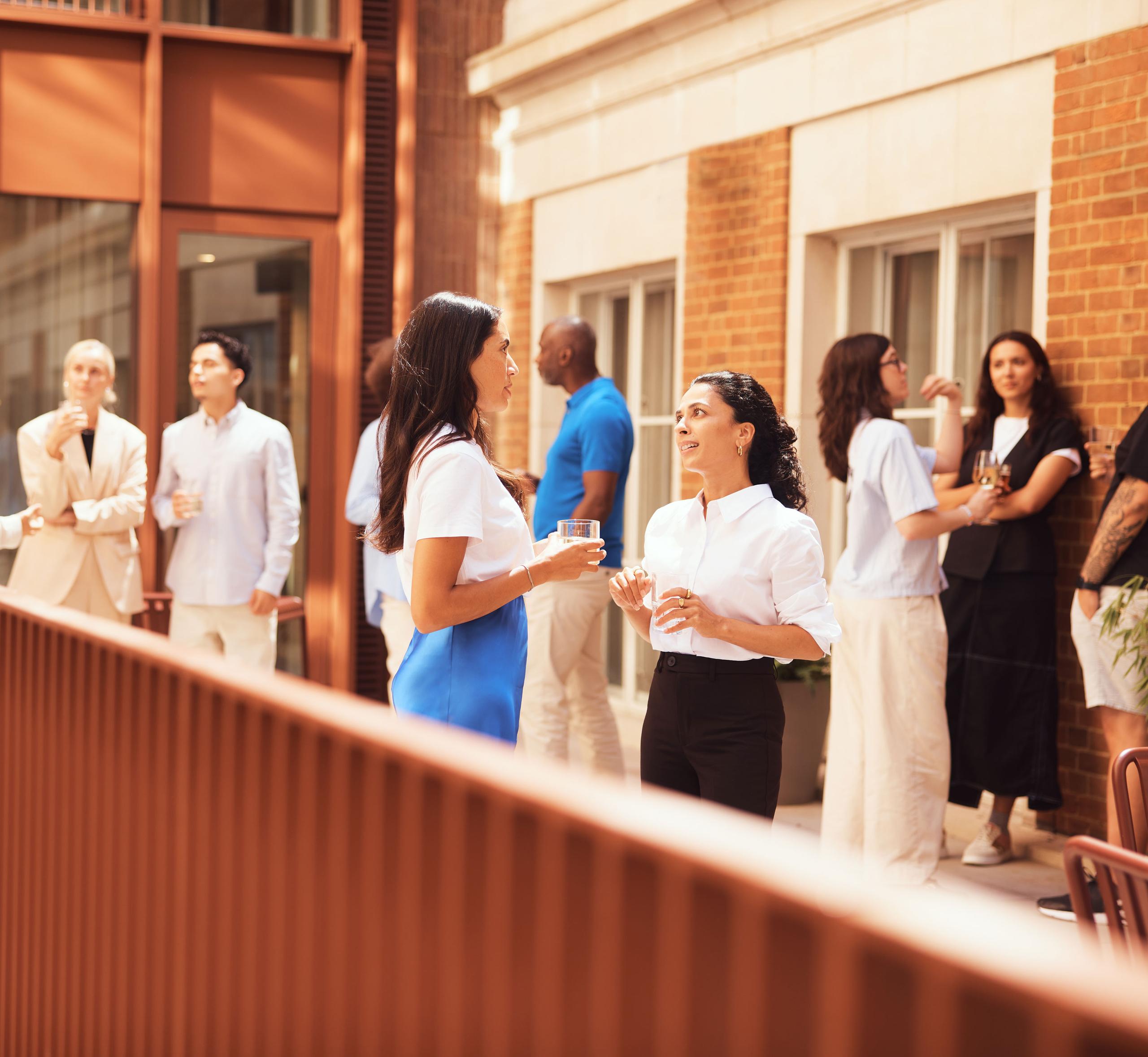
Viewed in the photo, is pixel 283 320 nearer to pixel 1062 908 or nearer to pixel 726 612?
pixel 1062 908

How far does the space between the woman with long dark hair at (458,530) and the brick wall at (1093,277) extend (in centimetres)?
306

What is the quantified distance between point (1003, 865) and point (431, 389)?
373 cm

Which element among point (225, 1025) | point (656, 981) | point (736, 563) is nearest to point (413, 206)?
point (736, 563)

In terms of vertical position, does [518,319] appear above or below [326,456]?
above

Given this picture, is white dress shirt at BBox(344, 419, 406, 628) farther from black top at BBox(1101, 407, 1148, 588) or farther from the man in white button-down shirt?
black top at BBox(1101, 407, 1148, 588)

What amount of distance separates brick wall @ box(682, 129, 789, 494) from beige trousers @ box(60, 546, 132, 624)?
315cm

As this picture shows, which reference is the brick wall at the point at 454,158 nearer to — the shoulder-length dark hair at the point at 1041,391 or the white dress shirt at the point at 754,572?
the shoulder-length dark hair at the point at 1041,391

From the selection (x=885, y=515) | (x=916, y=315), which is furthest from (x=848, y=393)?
(x=916, y=315)

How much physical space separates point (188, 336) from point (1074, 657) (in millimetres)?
5640

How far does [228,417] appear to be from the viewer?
21.6 feet

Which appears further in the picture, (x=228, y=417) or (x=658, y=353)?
(x=658, y=353)

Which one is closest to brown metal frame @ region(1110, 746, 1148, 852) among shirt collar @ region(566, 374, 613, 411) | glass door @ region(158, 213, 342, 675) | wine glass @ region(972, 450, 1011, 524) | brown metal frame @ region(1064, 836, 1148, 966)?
brown metal frame @ region(1064, 836, 1148, 966)

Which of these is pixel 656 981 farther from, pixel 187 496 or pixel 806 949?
pixel 187 496

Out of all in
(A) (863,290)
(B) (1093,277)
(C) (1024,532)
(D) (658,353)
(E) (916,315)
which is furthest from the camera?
(D) (658,353)
